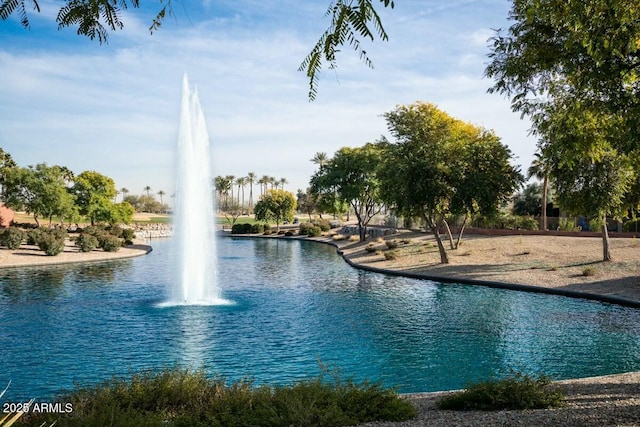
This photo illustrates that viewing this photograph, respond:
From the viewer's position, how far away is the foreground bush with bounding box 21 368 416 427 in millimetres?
7981

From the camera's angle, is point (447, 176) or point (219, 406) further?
point (447, 176)

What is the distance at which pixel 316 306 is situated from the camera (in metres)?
25.5

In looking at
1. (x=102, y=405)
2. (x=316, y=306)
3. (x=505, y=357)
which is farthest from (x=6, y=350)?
(x=505, y=357)

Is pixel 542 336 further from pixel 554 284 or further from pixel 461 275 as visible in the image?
pixel 461 275

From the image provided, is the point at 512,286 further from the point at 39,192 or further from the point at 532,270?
the point at 39,192

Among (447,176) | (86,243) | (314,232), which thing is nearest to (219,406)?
(447,176)

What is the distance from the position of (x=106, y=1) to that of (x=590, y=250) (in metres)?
41.6

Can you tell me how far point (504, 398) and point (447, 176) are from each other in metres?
30.5

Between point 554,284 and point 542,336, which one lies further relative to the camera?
point 554,284

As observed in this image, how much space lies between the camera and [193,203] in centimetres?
3148

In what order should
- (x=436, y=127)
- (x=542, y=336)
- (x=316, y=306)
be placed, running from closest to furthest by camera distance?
(x=542, y=336)
(x=316, y=306)
(x=436, y=127)

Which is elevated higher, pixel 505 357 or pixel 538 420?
pixel 538 420

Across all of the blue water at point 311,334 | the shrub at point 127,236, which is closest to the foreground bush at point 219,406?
the blue water at point 311,334

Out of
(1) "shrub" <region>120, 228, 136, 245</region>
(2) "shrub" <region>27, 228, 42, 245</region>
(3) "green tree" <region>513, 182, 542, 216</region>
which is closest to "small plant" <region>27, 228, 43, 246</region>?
(2) "shrub" <region>27, 228, 42, 245</region>
